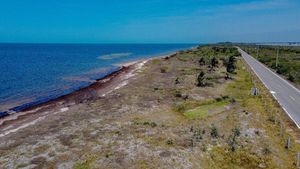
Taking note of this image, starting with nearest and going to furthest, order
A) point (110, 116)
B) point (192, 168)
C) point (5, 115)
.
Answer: point (192, 168) → point (110, 116) → point (5, 115)

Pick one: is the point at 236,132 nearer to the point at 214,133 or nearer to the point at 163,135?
the point at 214,133

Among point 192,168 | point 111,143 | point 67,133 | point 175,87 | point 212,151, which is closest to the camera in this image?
point 192,168

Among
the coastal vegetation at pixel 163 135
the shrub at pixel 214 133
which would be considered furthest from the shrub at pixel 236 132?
the shrub at pixel 214 133

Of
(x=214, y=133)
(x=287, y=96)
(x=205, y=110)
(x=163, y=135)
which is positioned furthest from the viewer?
(x=287, y=96)

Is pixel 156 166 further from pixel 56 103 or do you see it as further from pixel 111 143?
pixel 56 103

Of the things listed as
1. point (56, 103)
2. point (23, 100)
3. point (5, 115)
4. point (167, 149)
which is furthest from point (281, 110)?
point (23, 100)

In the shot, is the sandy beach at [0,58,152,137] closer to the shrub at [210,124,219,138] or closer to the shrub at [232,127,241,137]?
the shrub at [210,124,219,138]

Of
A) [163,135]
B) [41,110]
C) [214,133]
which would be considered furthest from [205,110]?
[41,110]

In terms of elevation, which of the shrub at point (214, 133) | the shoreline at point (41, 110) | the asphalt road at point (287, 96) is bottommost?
the shoreline at point (41, 110)

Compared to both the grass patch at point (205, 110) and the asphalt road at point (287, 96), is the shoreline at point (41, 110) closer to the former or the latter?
the grass patch at point (205, 110)
